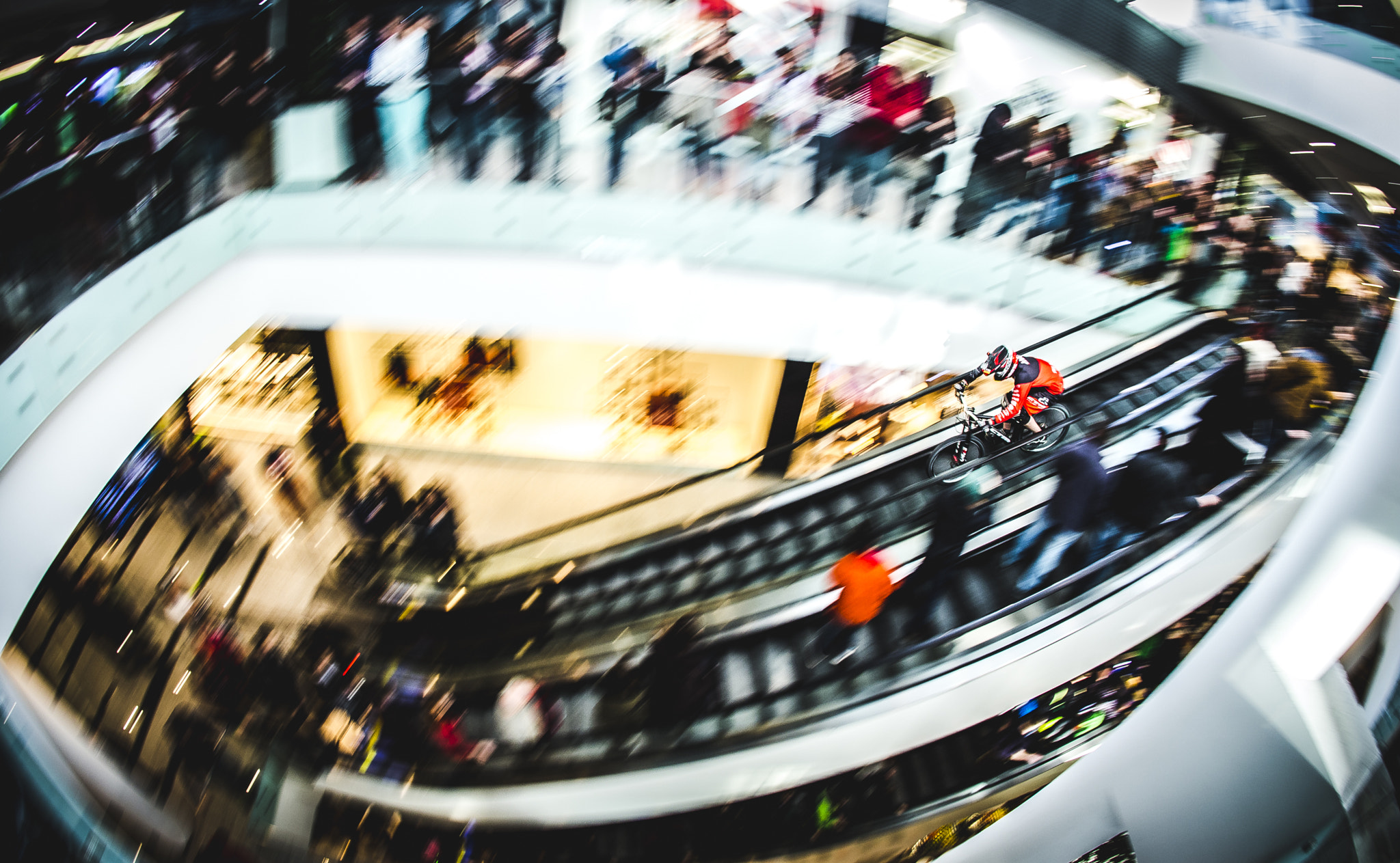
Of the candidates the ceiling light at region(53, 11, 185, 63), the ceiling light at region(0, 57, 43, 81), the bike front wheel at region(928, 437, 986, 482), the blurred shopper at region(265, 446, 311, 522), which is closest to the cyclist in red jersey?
the bike front wheel at region(928, 437, 986, 482)

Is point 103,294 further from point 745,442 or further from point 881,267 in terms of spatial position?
point 745,442

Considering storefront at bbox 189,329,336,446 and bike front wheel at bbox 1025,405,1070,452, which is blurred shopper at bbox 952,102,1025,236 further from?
storefront at bbox 189,329,336,446

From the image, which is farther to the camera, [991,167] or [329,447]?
[329,447]

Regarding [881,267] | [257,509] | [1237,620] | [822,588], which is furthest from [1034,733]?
[257,509]

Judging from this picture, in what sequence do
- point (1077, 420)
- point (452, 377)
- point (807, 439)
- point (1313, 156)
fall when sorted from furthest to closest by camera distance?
point (452, 377), point (1313, 156), point (1077, 420), point (807, 439)

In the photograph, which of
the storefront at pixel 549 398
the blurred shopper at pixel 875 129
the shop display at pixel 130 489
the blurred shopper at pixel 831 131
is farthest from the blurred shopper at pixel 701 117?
the shop display at pixel 130 489

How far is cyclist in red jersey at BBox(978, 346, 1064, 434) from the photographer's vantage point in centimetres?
493

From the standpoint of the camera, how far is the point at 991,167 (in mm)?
5156

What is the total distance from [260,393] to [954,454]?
7225 mm

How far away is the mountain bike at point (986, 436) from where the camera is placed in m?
5.29

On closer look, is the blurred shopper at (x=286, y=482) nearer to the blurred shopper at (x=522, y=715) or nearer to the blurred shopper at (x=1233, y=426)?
the blurred shopper at (x=522, y=715)

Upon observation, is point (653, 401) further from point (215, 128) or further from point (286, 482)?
point (215, 128)

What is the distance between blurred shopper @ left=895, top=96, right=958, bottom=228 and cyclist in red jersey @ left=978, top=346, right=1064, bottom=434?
3.81ft

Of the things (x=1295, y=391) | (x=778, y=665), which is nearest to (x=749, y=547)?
(x=778, y=665)
